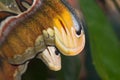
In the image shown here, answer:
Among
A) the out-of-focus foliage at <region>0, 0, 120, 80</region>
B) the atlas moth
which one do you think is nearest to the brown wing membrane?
the atlas moth

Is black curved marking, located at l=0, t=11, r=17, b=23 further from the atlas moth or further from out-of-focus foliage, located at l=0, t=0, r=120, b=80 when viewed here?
out-of-focus foliage, located at l=0, t=0, r=120, b=80

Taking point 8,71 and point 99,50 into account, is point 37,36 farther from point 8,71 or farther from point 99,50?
point 99,50

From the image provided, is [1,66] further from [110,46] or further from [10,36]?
[110,46]

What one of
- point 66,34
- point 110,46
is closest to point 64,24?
point 66,34

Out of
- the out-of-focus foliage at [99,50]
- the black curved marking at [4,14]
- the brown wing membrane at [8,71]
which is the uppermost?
the black curved marking at [4,14]

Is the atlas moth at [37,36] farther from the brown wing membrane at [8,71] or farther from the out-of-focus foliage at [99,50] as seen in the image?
the out-of-focus foliage at [99,50]

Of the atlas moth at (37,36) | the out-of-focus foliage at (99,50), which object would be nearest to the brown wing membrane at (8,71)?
the atlas moth at (37,36)
